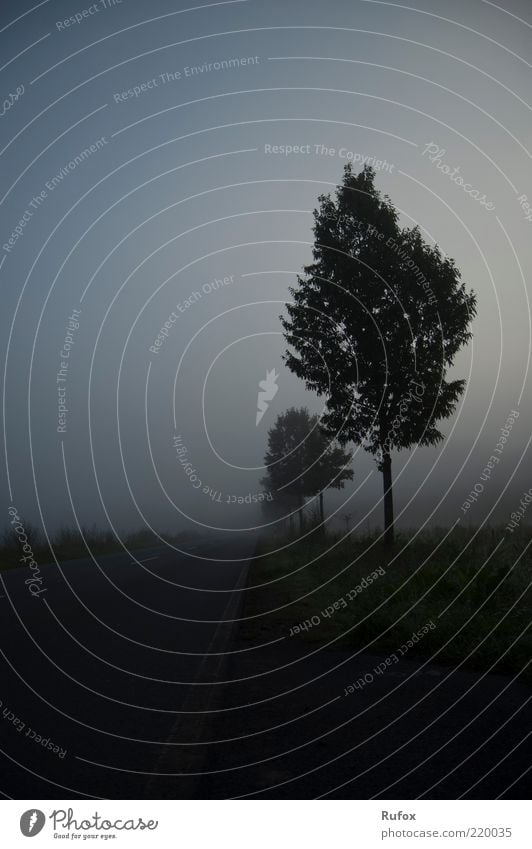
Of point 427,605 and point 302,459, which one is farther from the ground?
point 302,459

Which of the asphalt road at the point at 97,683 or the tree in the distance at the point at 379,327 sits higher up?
the tree in the distance at the point at 379,327

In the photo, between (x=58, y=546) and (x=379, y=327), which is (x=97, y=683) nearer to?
(x=379, y=327)

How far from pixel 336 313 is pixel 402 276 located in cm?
209

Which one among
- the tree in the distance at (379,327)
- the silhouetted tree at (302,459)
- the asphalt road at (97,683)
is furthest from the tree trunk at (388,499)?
the silhouetted tree at (302,459)

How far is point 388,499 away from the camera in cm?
1762

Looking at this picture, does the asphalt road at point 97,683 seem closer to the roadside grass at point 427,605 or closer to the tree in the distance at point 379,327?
the roadside grass at point 427,605

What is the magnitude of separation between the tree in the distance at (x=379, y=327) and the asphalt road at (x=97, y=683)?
23.1 ft

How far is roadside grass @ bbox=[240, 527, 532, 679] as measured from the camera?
697 cm

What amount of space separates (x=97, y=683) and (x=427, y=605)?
446cm

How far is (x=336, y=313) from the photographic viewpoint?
736 inches

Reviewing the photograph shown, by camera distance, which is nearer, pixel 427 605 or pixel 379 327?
pixel 427 605

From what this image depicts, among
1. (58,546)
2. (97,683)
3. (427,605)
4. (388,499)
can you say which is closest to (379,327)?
(388,499)

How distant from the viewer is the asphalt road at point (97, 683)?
12.9ft

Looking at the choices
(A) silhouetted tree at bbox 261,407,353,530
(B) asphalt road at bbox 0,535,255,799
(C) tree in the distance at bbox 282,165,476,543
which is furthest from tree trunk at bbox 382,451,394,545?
(A) silhouetted tree at bbox 261,407,353,530
